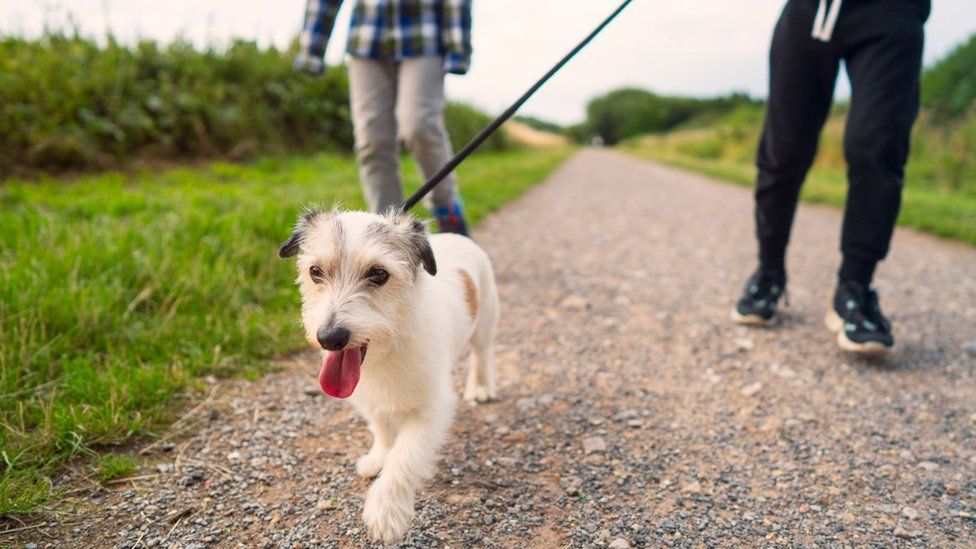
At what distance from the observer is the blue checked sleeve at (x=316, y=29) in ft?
14.4

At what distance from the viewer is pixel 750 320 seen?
174 inches

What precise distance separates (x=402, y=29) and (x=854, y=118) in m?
3.01

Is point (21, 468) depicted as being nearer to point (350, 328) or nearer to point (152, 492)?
point (152, 492)

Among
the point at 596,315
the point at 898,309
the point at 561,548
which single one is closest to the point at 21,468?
the point at 561,548

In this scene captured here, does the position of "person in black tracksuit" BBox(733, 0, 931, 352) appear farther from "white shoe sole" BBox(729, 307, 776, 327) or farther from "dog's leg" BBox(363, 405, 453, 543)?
"dog's leg" BBox(363, 405, 453, 543)

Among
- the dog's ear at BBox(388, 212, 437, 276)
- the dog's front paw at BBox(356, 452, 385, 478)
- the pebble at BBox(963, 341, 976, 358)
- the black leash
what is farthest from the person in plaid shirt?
the pebble at BBox(963, 341, 976, 358)

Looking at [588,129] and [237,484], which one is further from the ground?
[237,484]

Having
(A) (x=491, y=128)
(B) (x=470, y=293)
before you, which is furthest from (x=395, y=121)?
(B) (x=470, y=293)

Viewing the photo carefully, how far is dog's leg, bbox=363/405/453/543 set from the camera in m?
2.06

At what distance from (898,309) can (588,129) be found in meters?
104

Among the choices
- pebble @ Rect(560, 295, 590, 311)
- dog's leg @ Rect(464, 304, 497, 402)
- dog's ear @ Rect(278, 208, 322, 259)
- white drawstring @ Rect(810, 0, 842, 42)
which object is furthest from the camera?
pebble @ Rect(560, 295, 590, 311)

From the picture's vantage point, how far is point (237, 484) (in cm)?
253

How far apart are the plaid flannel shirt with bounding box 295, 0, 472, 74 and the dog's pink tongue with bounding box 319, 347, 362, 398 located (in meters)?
2.79

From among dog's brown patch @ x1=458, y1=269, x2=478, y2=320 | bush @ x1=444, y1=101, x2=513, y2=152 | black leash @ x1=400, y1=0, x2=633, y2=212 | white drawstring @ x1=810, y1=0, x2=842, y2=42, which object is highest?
white drawstring @ x1=810, y1=0, x2=842, y2=42
